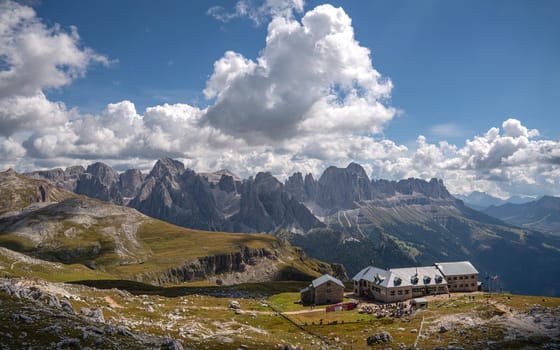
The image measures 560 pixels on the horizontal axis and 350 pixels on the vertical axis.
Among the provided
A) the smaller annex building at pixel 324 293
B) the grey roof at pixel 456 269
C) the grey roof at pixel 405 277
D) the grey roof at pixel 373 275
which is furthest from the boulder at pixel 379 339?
the grey roof at pixel 456 269

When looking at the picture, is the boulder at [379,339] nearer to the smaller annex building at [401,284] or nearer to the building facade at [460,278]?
the smaller annex building at [401,284]

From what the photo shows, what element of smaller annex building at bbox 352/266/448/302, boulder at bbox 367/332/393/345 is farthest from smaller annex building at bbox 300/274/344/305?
boulder at bbox 367/332/393/345

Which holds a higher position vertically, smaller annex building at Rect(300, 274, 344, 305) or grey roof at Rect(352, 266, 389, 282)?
grey roof at Rect(352, 266, 389, 282)

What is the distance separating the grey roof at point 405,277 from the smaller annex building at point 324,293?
1288cm

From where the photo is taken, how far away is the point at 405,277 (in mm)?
111750

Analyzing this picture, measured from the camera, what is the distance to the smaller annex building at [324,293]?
107 meters

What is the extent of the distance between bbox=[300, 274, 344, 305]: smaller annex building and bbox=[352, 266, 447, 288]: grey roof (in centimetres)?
1288

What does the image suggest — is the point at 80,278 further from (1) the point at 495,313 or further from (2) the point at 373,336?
(1) the point at 495,313

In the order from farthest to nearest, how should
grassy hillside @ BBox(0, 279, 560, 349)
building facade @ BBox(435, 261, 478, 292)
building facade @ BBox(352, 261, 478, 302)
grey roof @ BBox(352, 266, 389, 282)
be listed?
1. building facade @ BBox(435, 261, 478, 292)
2. grey roof @ BBox(352, 266, 389, 282)
3. building facade @ BBox(352, 261, 478, 302)
4. grassy hillside @ BBox(0, 279, 560, 349)

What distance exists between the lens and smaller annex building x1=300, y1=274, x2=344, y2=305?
350 ft

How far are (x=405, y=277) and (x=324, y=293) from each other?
25223 millimetres

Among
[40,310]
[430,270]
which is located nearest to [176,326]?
[40,310]

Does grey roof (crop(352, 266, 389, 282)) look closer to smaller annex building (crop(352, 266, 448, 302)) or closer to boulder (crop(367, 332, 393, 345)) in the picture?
smaller annex building (crop(352, 266, 448, 302))

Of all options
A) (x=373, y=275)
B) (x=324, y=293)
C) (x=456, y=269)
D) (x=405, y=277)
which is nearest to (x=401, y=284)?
(x=405, y=277)
